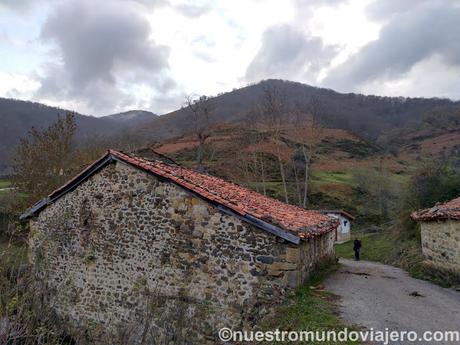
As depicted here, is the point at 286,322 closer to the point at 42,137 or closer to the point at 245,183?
the point at 42,137

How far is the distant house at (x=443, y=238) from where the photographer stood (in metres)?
11.7

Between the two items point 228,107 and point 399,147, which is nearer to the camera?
point 399,147

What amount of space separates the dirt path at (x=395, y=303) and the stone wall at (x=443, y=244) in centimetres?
83

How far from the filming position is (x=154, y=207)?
9.38 meters

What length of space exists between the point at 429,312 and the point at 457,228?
4.09m

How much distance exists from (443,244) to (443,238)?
0.20 m

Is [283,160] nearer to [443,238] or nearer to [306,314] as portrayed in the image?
[443,238]

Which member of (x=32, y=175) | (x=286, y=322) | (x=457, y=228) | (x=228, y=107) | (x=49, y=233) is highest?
(x=228, y=107)

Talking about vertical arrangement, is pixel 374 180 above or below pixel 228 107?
below

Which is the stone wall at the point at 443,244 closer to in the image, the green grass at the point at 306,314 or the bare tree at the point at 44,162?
the green grass at the point at 306,314

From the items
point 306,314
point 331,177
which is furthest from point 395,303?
point 331,177

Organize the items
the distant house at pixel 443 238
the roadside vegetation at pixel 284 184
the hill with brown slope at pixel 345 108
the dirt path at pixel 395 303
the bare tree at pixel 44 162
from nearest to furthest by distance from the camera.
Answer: the roadside vegetation at pixel 284 184 → the dirt path at pixel 395 303 → the distant house at pixel 443 238 → the bare tree at pixel 44 162 → the hill with brown slope at pixel 345 108

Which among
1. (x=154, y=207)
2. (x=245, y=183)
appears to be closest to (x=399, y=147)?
(x=245, y=183)

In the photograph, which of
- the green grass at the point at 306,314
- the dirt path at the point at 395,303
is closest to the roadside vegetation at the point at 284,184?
the green grass at the point at 306,314
